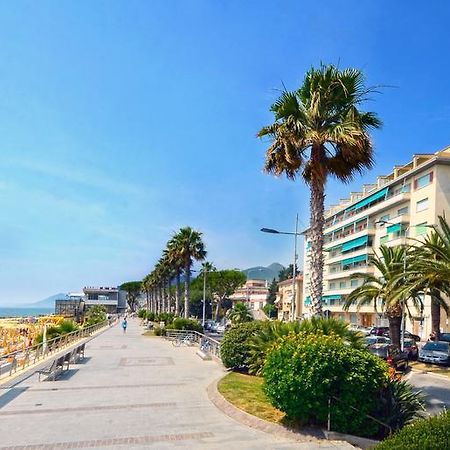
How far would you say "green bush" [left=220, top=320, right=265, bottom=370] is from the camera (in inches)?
620

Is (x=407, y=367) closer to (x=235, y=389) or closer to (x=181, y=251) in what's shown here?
(x=235, y=389)

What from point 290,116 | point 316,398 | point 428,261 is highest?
point 290,116

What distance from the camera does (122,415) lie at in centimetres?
1028

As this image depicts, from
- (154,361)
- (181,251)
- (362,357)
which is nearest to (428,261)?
(154,361)

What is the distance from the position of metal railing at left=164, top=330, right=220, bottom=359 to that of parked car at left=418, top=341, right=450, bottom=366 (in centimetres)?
1175

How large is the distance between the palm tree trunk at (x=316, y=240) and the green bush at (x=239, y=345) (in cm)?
275

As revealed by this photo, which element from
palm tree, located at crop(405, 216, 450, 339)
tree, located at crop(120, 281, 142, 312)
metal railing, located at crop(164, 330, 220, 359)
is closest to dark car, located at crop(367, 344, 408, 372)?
palm tree, located at crop(405, 216, 450, 339)

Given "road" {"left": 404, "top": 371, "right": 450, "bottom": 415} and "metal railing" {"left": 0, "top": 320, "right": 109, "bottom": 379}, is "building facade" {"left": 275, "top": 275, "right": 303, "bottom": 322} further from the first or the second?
"road" {"left": 404, "top": 371, "right": 450, "bottom": 415}

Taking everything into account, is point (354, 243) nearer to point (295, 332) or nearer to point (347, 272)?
point (347, 272)

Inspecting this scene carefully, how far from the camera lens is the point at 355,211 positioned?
72.7 m

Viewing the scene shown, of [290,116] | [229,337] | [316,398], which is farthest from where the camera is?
[229,337]

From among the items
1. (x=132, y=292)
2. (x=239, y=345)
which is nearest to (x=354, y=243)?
(x=239, y=345)

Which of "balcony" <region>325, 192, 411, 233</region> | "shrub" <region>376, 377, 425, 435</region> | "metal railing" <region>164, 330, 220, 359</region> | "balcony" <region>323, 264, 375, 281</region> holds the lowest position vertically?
"metal railing" <region>164, 330, 220, 359</region>

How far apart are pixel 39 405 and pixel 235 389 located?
186 inches
